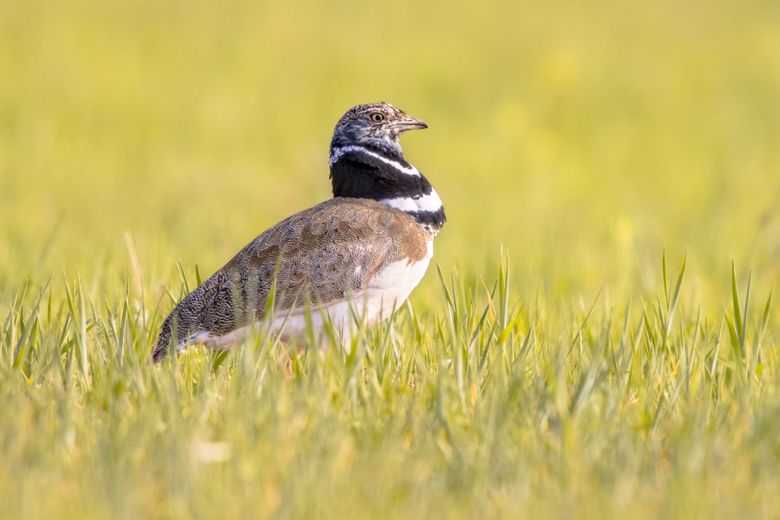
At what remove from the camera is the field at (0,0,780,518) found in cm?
385

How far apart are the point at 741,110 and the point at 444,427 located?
12408 mm

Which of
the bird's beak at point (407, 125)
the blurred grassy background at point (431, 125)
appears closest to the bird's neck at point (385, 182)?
the bird's beak at point (407, 125)

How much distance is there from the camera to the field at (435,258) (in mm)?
3848

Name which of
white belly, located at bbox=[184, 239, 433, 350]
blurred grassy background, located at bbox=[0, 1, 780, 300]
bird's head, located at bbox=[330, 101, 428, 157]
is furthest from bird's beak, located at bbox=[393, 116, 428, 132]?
blurred grassy background, located at bbox=[0, 1, 780, 300]

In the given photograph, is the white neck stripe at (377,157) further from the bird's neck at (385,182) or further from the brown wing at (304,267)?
the brown wing at (304,267)

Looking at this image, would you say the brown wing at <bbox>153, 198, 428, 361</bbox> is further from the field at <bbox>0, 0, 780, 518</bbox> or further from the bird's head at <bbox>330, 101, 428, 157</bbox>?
the bird's head at <bbox>330, 101, 428, 157</bbox>

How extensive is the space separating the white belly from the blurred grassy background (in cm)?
129

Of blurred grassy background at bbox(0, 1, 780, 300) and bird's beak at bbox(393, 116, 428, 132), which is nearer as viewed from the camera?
bird's beak at bbox(393, 116, 428, 132)

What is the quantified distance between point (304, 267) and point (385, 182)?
0.76 m

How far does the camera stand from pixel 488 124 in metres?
15.0

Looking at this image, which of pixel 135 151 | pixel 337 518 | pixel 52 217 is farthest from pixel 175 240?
pixel 337 518

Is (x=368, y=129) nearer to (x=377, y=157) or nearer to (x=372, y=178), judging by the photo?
(x=377, y=157)

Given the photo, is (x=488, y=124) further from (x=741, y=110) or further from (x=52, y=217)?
(x=52, y=217)

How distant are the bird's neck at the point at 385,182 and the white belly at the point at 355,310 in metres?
0.48
